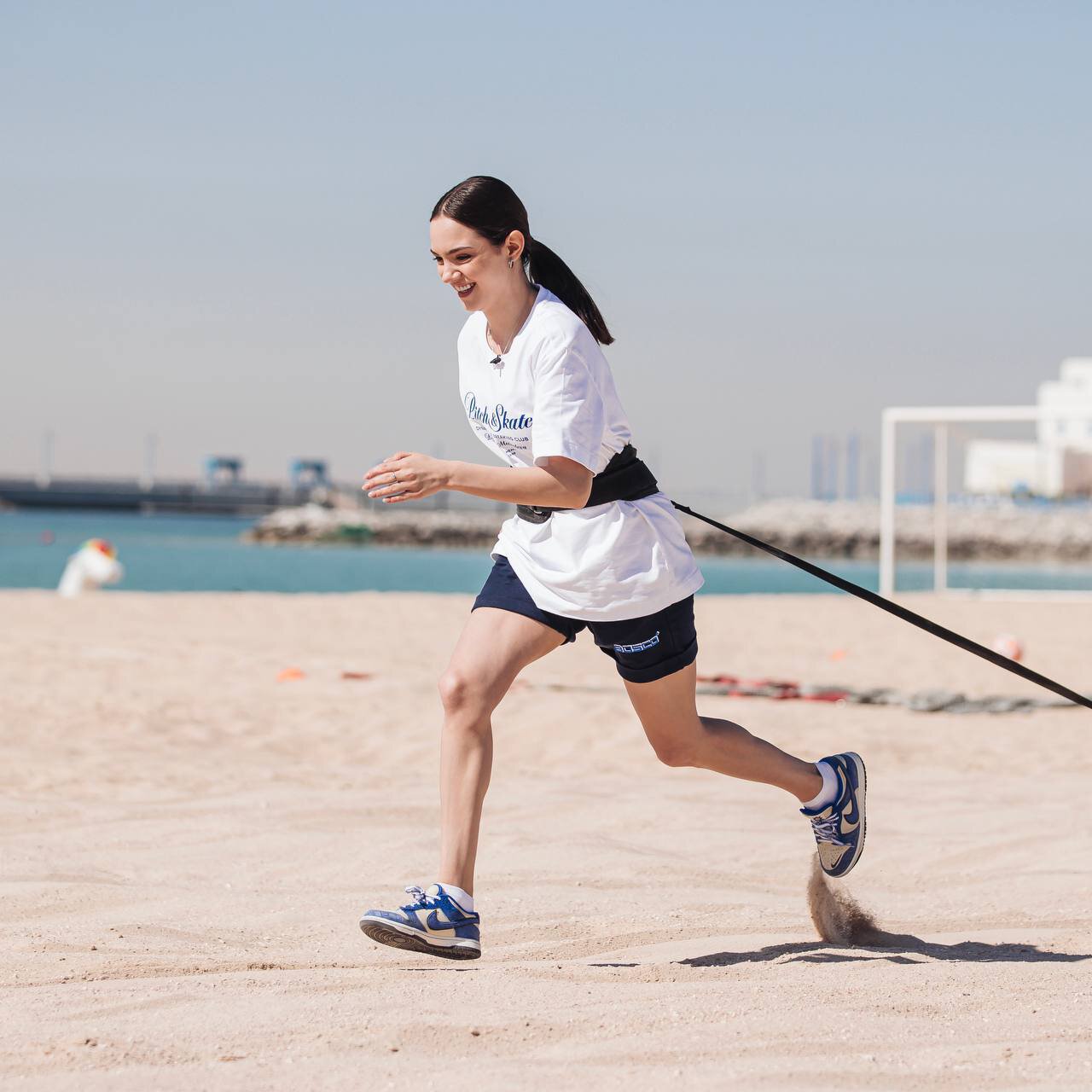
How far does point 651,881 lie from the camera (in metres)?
4.46

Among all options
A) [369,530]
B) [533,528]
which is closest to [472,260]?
[533,528]

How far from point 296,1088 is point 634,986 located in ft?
3.18

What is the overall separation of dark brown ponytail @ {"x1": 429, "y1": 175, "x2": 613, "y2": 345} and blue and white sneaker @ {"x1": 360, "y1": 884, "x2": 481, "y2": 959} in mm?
1425

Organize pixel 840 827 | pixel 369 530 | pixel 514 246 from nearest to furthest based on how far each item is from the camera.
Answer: pixel 514 246
pixel 840 827
pixel 369 530

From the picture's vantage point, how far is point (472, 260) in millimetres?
3357

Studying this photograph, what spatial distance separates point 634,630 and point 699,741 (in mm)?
392

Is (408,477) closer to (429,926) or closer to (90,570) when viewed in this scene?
(429,926)

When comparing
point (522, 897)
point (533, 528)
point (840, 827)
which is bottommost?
point (522, 897)

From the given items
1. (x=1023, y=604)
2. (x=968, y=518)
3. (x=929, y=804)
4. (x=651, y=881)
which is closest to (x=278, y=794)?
(x=651, y=881)

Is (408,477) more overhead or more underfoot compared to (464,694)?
more overhead

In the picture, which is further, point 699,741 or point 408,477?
point 699,741

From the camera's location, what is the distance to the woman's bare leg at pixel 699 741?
355 centimetres

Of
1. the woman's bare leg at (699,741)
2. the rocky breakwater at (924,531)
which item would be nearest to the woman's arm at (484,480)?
the woman's bare leg at (699,741)

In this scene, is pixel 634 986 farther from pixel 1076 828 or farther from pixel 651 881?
pixel 1076 828
